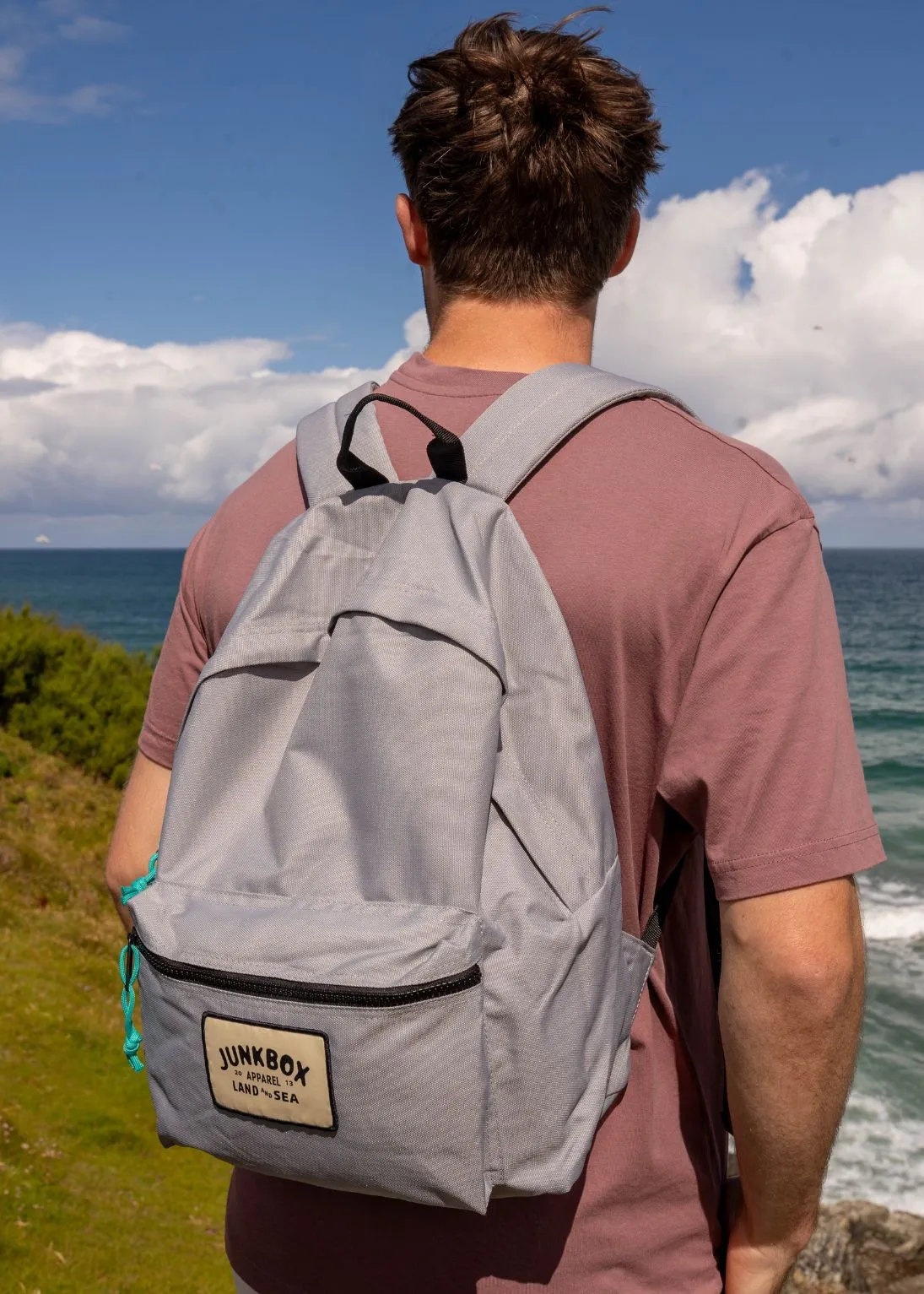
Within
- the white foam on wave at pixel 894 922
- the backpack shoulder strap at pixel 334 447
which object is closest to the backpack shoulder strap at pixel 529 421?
the backpack shoulder strap at pixel 334 447

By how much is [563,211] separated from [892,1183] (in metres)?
9.18

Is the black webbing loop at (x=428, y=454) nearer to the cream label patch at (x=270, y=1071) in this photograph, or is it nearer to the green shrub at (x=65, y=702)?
the cream label patch at (x=270, y=1071)

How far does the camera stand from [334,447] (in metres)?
1.61

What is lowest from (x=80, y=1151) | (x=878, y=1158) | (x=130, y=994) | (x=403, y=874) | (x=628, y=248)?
(x=878, y=1158)

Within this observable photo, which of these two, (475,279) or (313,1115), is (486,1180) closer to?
(313,1115)

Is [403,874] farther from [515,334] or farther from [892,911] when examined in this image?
[892,911]

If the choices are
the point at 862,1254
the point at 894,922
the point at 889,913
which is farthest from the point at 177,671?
the point at 889,913

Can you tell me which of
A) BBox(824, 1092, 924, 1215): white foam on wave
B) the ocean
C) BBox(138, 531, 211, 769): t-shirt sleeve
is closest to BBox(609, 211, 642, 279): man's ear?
BBox(138, 531, 211, 769): t-shirt sleeve

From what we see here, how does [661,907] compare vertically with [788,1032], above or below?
above

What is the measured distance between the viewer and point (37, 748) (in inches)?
482

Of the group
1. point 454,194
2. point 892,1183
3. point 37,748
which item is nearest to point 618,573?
point 454,194

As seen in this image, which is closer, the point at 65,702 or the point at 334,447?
the point at 334,447

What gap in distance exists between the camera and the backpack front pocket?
4.09 feet

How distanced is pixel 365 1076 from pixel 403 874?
0.75ft
